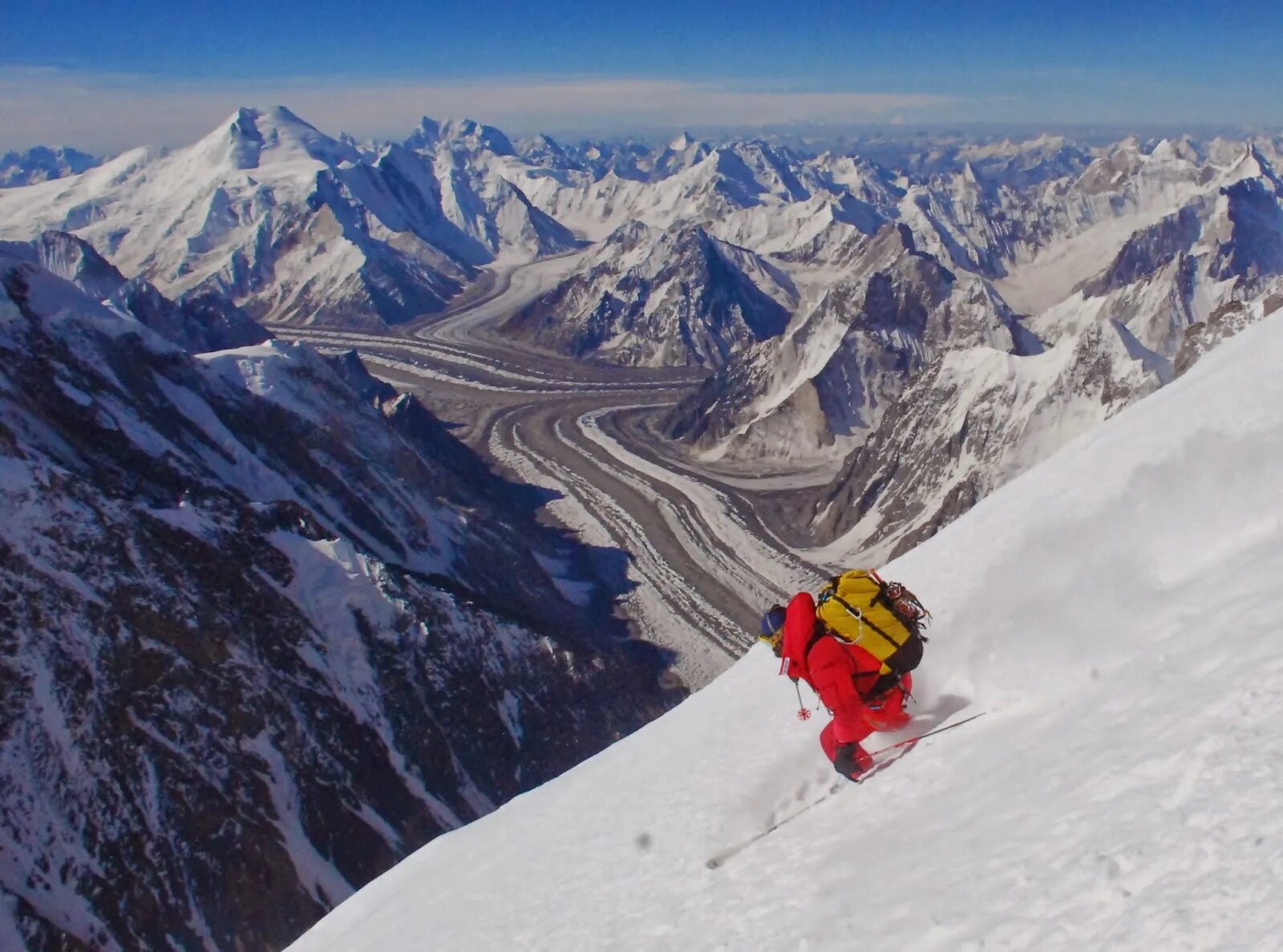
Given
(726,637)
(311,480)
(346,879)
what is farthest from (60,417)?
(726,637)

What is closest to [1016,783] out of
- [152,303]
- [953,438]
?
[953,438]

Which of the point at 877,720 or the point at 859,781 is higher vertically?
the point at 877,720

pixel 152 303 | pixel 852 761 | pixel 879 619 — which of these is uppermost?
pixel 152 303

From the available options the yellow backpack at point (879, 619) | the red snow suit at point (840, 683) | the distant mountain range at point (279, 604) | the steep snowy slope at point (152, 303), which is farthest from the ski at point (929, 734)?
the steep snowy slope at point (152, 303)

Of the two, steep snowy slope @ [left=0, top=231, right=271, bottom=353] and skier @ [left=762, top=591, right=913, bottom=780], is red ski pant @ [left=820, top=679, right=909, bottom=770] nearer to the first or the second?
skier @ [left=762, top=591, right=913, bottom=780]

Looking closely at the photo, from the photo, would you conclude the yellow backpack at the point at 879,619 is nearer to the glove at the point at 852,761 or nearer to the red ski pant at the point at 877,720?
the red ski pant at the point at 877,720

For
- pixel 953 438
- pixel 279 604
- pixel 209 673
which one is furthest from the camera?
pixel 953 438

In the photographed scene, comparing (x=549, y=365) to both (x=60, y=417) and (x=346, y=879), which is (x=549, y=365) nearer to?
(x=60, y=417)

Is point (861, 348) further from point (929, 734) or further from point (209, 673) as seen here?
point (929, 734)
